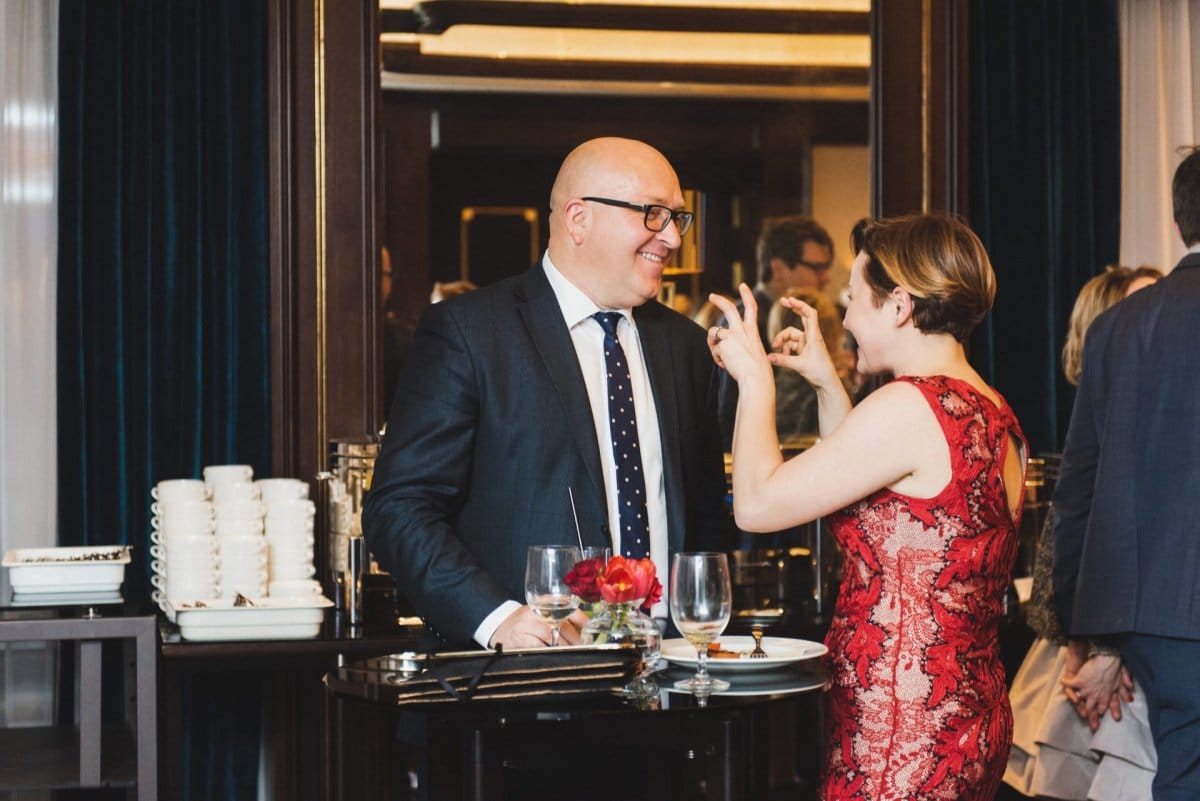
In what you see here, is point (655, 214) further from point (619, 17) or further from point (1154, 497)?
point (619, 17)

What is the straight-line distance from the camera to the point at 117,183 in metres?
3.94

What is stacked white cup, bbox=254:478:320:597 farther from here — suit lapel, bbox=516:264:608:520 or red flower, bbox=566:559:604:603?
red flower, bbox=566:559:604:603

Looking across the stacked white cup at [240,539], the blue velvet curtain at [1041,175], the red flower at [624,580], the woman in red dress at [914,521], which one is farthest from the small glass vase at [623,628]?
the blue velvet curtain at [1041,175]

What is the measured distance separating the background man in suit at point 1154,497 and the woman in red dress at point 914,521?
22.9 inches

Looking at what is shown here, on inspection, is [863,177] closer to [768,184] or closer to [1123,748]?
[768,184]

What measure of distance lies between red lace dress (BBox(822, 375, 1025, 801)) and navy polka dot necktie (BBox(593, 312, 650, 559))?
518mm

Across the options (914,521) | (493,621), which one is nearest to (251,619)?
(493,621)

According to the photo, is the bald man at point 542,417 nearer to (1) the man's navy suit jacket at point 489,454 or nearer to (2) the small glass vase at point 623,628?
(1) the man's navy suit jacket at point 489,454

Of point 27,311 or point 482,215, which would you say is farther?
point 482,215

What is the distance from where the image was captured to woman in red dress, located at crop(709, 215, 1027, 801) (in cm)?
230

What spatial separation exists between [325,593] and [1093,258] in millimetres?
2572

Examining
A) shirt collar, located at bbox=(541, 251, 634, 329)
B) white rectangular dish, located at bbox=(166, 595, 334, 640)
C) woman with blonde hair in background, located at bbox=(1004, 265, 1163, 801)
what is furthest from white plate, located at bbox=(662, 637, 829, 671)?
white rectangular dish, located at bbox=(166, 595, 334, 640)

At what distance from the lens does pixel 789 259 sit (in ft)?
14.2

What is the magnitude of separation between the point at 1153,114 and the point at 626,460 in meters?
2.78
